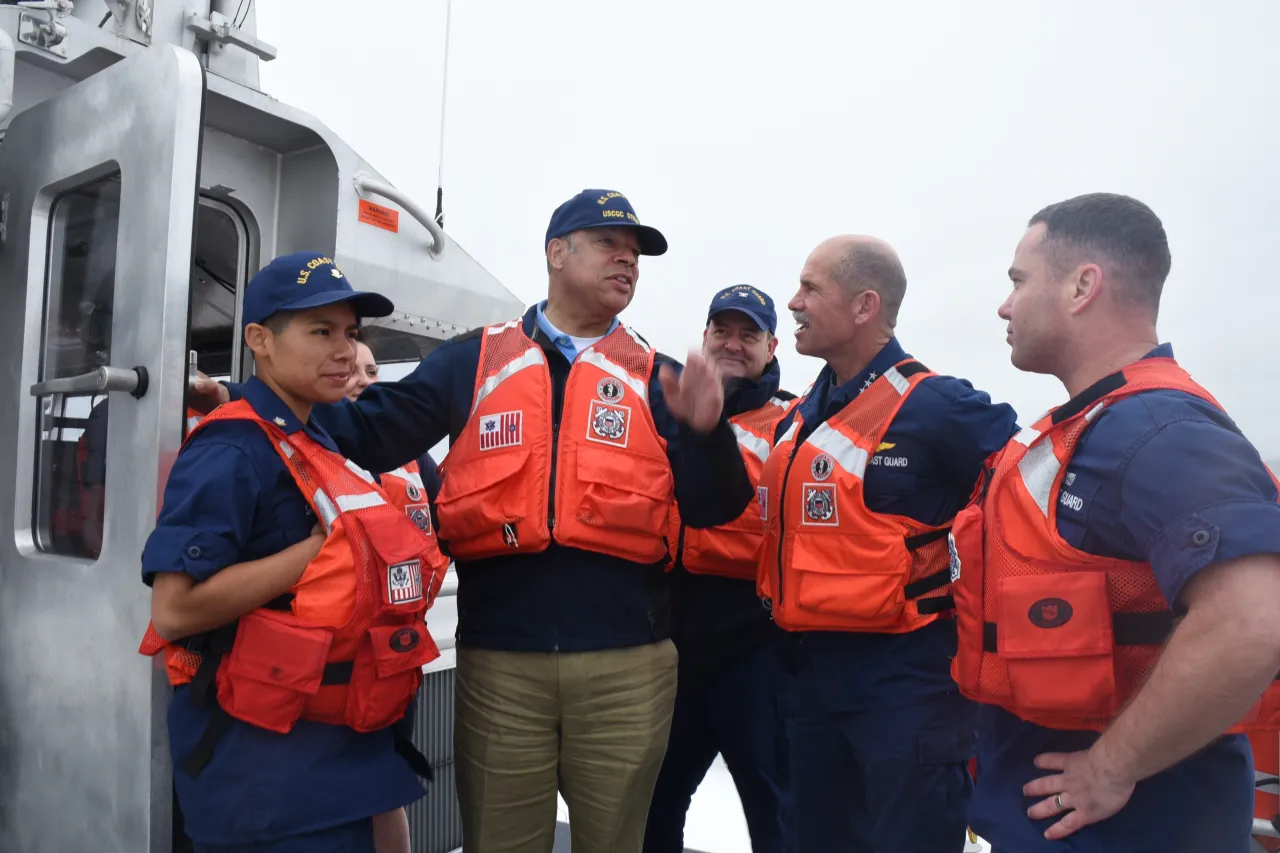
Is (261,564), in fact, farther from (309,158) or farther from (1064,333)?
(309,158)

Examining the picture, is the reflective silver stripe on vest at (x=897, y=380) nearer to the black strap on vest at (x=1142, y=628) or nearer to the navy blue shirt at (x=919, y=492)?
the navy blue shirt at (x=919, y=492)

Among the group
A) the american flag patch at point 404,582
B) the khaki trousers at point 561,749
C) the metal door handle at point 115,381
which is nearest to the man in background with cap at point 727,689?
the khaki trousers at point 561,749

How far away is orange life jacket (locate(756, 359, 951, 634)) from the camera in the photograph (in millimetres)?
2125

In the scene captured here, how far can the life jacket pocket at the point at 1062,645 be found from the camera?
132cm

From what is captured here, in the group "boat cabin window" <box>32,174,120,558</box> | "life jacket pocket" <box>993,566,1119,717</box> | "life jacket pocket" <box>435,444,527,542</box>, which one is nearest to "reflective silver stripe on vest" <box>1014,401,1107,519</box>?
"life jacket pocket" <box>993,566,1119,717</box>

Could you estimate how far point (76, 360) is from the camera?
2115mm

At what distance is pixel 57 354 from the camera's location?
7.02 ft

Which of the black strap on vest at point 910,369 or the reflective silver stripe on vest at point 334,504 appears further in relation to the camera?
the black strap on vest at point 910,369

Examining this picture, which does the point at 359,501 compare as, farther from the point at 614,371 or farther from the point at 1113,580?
the point at 1113,580

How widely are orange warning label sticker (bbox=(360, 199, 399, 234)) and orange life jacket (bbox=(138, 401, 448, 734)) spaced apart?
4.25ft

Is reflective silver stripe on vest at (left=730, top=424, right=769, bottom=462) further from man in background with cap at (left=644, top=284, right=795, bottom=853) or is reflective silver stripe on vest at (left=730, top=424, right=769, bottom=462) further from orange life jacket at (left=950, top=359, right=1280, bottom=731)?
orange life jacket at (left=950, top=359, right=1280, bottom=731)

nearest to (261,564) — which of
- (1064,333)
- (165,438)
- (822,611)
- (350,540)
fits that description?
(350,540)

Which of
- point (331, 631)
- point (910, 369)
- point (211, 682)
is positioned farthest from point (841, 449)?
point (211, 682)

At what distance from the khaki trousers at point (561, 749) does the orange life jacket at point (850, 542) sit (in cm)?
49
